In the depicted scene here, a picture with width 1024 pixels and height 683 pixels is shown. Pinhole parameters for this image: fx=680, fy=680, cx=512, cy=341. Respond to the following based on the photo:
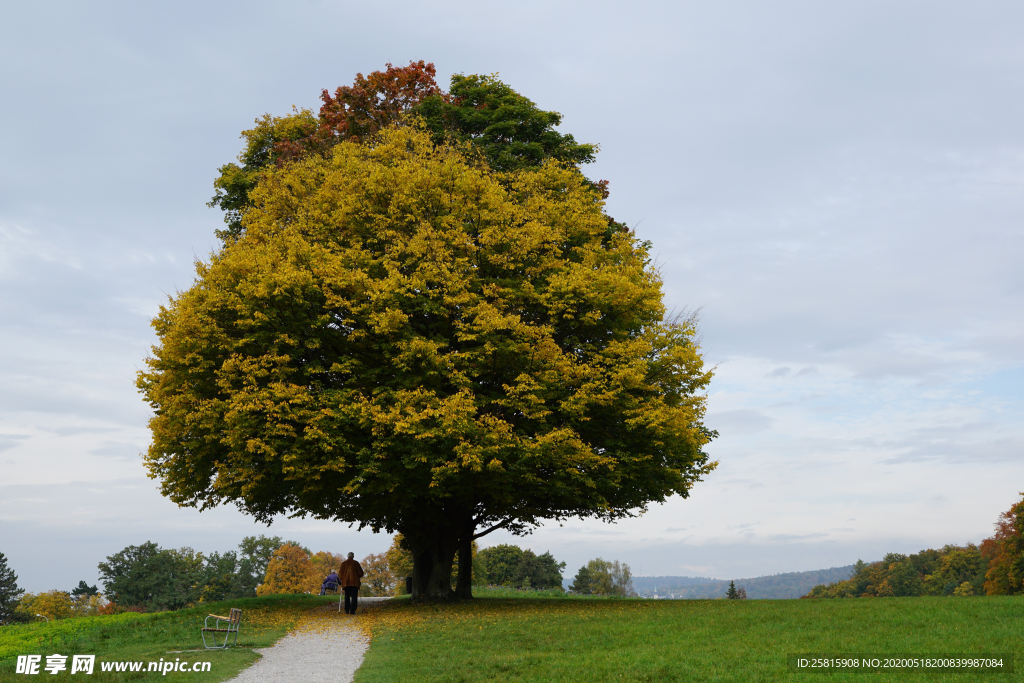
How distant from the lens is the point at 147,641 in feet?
53.3

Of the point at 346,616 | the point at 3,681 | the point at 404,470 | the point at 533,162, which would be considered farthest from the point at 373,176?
the point at 3,681

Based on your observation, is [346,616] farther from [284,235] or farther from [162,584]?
[162,584]

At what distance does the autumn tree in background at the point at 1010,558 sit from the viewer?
146 ft

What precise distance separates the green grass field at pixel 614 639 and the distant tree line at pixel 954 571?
94.1 ft

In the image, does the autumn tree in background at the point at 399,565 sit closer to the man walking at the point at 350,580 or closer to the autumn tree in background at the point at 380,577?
the autumn tree in background at the point at 380,577

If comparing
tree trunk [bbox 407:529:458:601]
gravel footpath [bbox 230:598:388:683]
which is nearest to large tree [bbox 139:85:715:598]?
tree trunk [bbox 407:529:458:601]

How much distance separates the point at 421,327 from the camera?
2200 cm

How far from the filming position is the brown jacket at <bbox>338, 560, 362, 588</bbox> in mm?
22891

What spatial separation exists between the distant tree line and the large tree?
95.3 ft

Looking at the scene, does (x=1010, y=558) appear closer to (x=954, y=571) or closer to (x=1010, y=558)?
(x=1010, y=558)

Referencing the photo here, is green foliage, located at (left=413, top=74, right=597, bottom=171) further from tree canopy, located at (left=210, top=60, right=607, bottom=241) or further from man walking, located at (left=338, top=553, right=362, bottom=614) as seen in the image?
man walking, located at (left=338, top=553, right=362, bottom=614)

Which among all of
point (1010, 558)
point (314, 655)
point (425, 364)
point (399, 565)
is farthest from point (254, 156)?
point (1010, 558)

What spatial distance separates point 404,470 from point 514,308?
20.6 feet

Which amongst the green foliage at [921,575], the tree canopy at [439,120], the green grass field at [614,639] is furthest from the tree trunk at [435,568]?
the green foliage at [921,575]
